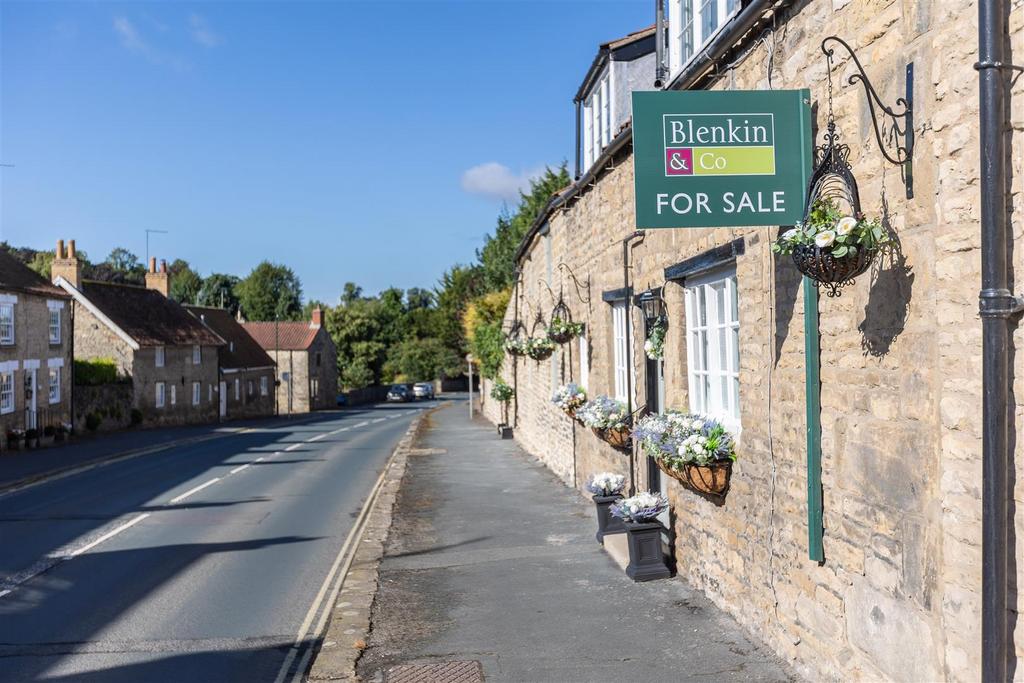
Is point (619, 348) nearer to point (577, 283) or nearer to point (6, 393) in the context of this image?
point (577, 283)

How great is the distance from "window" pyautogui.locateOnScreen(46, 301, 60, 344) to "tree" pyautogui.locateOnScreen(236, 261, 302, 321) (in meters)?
78.4

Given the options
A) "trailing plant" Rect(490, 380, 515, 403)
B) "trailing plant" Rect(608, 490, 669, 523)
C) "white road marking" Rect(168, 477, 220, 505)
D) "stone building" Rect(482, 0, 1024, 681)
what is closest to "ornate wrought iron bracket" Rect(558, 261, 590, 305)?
"stone building" Rect(482, 0, 1024, 681)

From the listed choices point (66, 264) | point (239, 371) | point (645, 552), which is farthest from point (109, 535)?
point (239, 371)

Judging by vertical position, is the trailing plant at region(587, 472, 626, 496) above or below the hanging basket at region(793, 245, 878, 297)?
below

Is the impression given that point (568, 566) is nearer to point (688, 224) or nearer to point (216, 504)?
point (688, 224)

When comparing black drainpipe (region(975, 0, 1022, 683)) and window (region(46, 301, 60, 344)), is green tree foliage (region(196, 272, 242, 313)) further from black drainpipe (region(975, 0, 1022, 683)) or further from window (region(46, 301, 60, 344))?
black drainpipe (region(975, 0, 1022, 683))

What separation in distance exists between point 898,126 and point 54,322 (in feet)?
118

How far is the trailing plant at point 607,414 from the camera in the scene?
37.7ft

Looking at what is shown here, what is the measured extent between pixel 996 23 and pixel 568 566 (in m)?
7.16

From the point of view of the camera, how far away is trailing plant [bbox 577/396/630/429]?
452 inches

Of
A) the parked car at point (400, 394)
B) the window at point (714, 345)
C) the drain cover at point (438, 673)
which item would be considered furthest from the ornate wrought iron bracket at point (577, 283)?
the parked car at point (400, 394)

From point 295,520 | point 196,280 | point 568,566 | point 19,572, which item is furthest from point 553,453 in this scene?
point 196,280

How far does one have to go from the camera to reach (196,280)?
11238 cm

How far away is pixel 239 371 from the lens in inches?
2360
